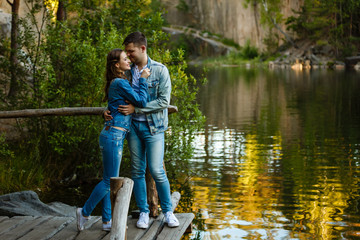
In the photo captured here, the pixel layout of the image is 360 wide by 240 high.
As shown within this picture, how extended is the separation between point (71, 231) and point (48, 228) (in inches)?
8.7

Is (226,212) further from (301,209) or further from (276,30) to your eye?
(276,30)

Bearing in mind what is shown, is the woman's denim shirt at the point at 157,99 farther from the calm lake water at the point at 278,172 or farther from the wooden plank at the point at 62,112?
the calm lake water at the point at 278,172

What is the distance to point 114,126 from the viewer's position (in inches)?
201

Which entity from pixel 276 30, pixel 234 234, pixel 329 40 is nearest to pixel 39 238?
pixel 234 234

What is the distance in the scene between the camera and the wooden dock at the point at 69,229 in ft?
16.7

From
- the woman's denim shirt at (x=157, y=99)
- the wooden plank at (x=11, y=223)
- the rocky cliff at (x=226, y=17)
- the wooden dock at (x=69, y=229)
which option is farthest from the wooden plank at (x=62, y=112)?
the rocky cliff at (x=226, y=17)

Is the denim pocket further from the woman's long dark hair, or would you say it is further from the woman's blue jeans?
the woman's long dark hair

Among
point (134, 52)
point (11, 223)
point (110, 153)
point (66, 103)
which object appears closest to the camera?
point (110, 153)

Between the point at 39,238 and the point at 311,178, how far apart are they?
5382 millimetres

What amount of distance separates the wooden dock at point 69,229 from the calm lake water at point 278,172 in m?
1.53

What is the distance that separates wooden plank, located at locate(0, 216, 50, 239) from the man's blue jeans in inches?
37.8

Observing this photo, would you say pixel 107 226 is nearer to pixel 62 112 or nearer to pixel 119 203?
pixel 119 203

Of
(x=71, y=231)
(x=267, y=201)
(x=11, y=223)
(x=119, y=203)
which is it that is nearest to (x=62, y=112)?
(x=11, y=223)

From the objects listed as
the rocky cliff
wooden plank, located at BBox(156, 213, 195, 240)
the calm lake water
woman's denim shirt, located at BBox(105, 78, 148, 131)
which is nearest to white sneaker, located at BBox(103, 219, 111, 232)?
wooden plank, located at BBox(156, 213, 195, 240)
